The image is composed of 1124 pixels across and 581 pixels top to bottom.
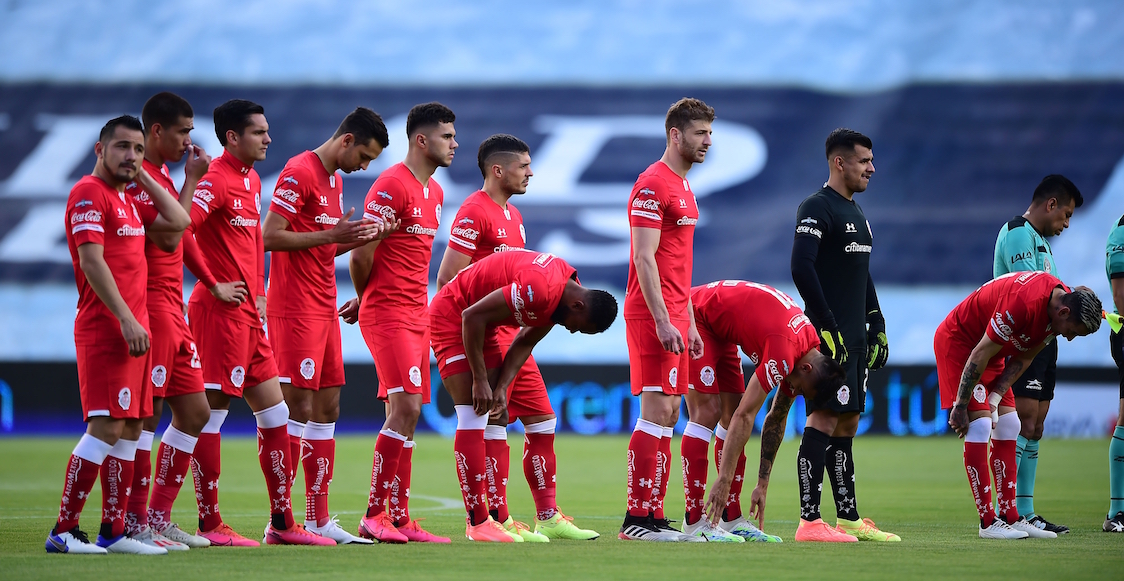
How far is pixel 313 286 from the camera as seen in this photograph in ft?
24.2

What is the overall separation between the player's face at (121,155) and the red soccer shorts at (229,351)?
3.40 feet

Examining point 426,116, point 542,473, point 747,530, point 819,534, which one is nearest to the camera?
point 819,534

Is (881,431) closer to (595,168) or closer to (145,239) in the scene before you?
(595,168)

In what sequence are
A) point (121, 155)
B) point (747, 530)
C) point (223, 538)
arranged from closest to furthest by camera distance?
1. point (121, 155)
2. point (223, 538)
3. point (747, 530)

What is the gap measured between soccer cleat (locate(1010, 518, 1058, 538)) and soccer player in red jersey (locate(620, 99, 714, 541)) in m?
2.23

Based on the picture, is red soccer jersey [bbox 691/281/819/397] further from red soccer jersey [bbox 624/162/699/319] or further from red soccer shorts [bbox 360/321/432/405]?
red soccer shorts [bbox 360/321/432/405]

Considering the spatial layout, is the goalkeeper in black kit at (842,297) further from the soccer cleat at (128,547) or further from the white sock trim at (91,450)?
the white sock trim at (91,450)

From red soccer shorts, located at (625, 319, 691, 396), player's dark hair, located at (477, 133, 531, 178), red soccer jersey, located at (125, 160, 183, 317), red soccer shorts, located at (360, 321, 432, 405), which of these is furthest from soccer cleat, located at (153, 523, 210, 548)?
player's dark hair, located at (477, 133, 531, 178)

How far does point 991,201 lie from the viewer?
869 inches

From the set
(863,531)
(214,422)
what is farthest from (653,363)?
(214,422)

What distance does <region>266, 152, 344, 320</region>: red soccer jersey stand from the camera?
→ 7.33m

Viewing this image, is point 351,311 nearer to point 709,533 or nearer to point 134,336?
point 134,336

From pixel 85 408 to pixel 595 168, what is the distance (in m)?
17.4

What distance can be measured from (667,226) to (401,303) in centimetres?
172
